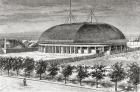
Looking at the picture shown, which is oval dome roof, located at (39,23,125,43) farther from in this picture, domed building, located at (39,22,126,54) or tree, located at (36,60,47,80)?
tree, located at (36,60,47,80)

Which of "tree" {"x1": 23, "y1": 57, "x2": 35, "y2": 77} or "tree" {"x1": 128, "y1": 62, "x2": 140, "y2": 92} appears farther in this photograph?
"tree" {"x1": 23, "y1": 57, "x2": 35, "y2": 77}

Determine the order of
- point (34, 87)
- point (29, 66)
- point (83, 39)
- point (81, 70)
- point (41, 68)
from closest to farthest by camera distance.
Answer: point (34, 87)
point (81, 70)
point (41, 68)
point (29, 66)
point (83, 39)

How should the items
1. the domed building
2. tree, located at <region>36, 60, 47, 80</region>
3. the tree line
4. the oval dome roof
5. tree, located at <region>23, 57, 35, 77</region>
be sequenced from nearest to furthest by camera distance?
the tree line → tree, located at <region>36, 60, 47, 80</region> → tree, located at <region>23, 57, 35, 77</region> → the domed building → the oval dome roof

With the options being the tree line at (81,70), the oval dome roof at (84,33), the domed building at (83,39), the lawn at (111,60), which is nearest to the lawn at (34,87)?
the tree line at (81,70)

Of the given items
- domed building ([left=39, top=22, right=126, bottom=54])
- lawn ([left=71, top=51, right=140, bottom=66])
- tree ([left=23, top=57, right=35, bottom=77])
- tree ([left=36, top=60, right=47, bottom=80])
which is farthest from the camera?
domed building ([left=39, top=22, right=126, bottom=54])

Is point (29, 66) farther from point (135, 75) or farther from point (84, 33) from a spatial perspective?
point (84, 33)

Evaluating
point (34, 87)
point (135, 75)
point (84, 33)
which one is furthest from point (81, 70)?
point (84, 33)

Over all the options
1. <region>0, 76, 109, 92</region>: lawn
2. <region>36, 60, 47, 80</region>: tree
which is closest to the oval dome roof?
<region>36, 60, 47, 80</region>: tree
